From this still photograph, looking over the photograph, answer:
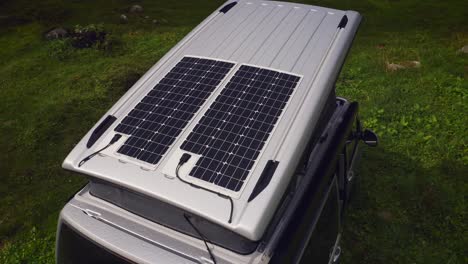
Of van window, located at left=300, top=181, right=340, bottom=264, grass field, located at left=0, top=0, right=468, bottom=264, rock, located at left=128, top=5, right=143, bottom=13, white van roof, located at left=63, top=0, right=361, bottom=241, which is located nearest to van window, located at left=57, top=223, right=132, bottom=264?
white van roof, located at left=63, top=0, right=361, bottom=241

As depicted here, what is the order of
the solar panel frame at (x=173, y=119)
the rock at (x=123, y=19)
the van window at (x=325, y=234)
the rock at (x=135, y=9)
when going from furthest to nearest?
the rock at (x=135, y=9) < the rock at (x=123, y=19) < the van window at (x=325, y=234) < the solar panel frame at (x=173, y=119)

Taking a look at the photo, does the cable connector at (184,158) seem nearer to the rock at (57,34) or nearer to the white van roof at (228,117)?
the white van roof at (228,117)

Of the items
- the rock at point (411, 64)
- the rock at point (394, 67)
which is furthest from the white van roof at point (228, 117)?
the rock at point (411, 64)

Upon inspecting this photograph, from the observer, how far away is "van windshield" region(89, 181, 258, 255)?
105 inches

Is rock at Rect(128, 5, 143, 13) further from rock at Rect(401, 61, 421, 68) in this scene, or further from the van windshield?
the van windshield

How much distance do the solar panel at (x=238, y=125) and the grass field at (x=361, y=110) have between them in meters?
2.88

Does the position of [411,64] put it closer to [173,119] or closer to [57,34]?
[173,119]

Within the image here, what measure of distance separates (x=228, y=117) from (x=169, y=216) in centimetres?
101

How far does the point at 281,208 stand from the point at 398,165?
4195mm

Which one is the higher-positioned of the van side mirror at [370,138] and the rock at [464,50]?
the van side mirror at [370,138]

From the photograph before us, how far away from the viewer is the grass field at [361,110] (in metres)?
5.47

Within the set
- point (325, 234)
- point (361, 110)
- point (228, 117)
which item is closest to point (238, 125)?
point (228, 117)

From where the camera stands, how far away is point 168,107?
136 inches

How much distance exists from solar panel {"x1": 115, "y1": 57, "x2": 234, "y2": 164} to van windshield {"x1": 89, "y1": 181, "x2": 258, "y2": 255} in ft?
1.04
